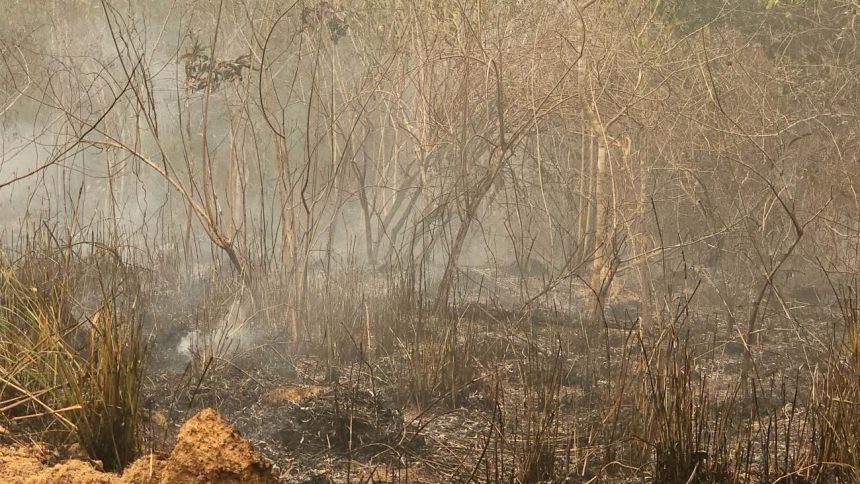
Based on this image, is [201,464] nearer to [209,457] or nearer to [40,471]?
[209,457]

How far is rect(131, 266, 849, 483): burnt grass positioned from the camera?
137 inches

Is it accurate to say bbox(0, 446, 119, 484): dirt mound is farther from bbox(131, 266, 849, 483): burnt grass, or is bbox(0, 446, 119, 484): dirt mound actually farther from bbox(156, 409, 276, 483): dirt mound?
bbox(131, 266, 849, 483): burnt grass

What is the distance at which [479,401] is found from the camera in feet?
16.6

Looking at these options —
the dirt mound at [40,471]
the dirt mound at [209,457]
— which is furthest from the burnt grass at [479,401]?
the dirt mound at [209,457]

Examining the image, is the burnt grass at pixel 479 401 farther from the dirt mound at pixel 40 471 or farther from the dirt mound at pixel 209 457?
the dirt mound at pixel 209 457

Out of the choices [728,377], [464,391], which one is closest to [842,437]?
[464,391]

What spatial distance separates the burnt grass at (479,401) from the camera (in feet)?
11.4

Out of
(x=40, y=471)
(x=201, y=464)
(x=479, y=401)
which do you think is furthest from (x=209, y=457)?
(x=479, y=401)

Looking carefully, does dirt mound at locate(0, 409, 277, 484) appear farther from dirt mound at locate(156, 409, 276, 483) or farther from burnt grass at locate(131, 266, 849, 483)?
burnt grass at locate(131, 266, 849, 483)

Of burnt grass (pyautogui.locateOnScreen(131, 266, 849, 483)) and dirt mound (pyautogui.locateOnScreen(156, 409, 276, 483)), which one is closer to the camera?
dirt mound (pyautogui.locateOnScreen(156, 409, 276, 483))

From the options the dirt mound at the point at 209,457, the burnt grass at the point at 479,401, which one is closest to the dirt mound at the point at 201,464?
the dirt mound at the point at 209,457

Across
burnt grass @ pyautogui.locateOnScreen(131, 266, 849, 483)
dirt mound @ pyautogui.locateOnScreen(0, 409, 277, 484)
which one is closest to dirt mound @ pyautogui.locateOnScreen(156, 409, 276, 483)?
dirt mound @ pyautogui.locateOnScreen(0, 409, 277, 484)

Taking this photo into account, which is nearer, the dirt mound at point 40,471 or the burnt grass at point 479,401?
Result: the dirt mound at point 40,471

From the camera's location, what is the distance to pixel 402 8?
26.4 ft
